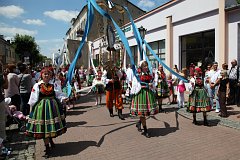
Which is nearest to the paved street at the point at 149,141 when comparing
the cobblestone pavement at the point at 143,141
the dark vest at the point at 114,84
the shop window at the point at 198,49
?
the cobblestone pavement at the point at 143,141

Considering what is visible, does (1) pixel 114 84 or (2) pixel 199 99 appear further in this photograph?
(1) pixel 114 84

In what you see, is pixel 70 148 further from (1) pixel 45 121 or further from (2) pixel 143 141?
(2) pixel 143 141

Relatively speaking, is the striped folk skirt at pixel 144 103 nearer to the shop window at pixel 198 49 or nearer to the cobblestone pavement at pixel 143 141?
the cobblestone pavement at pixel 143 141

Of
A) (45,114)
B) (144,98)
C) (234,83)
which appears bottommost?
(45,114)

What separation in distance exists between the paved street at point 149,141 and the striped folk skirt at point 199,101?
492 mm

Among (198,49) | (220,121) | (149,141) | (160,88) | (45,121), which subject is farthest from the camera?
(198,49)

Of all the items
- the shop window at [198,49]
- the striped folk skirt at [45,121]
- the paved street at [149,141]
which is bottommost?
the paved street at [149,141]

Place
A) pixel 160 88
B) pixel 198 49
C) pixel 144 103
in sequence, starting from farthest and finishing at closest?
pixel 198 49 → pixel 160 88 → pixel 144 103

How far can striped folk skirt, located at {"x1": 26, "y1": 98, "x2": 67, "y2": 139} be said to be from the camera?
4465 mm

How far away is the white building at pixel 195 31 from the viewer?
32.9 feet

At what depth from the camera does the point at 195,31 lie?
11969 millimetres

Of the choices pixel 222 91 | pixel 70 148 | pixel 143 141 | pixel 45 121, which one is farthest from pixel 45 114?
pixel 222 91

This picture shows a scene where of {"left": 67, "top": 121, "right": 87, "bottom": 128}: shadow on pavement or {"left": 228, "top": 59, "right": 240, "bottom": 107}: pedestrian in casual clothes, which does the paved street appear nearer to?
{"left": 67, "top": 121, "right": 87, "bottom": 128}: shadow on pavement

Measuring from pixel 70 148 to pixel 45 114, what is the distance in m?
1.02
